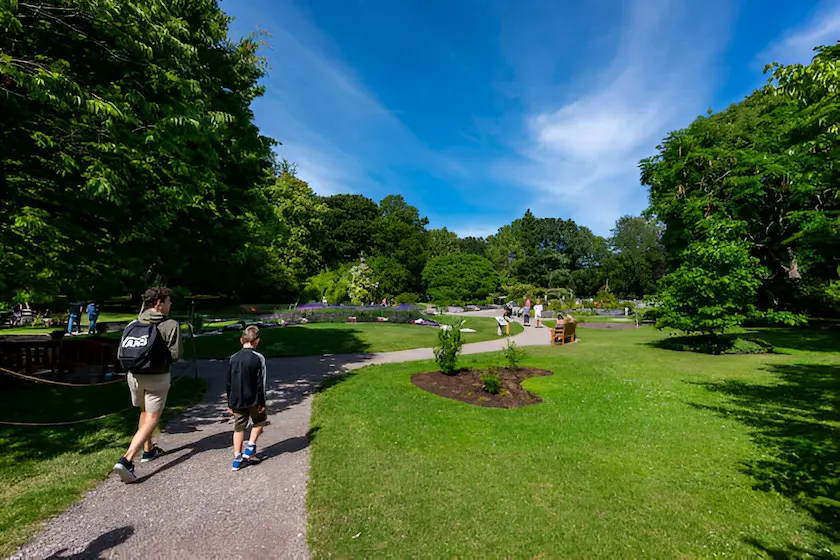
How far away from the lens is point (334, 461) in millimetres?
5227

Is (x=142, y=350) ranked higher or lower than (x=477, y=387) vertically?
higher

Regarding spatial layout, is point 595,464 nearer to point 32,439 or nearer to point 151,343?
point 151,343

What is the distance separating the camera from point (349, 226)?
61562mm

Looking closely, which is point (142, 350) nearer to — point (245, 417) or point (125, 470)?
point (125, 470)

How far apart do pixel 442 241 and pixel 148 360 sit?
272ft

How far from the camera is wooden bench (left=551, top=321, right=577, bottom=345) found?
59.0 ft

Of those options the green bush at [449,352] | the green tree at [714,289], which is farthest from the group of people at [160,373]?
the green tree at [714,289]

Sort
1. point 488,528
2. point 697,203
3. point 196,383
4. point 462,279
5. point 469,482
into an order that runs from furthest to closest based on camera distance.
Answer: point 462,279 → point 697,203 → point 196,383 → point 469,482 → point 488,528

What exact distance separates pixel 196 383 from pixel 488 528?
26.5 feet

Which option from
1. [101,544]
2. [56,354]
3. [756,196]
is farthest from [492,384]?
[756,196]

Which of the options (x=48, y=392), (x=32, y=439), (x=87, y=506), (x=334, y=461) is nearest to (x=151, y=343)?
(x=87, y=506)

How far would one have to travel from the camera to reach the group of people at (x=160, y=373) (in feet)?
15.5

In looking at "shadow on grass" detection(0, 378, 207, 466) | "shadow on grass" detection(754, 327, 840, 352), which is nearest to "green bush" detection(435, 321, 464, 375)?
"shadow on grass" detection(0, 378, 207, 466)

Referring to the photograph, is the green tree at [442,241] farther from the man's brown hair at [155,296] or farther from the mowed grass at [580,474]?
the man's brown hair at [155,296]
